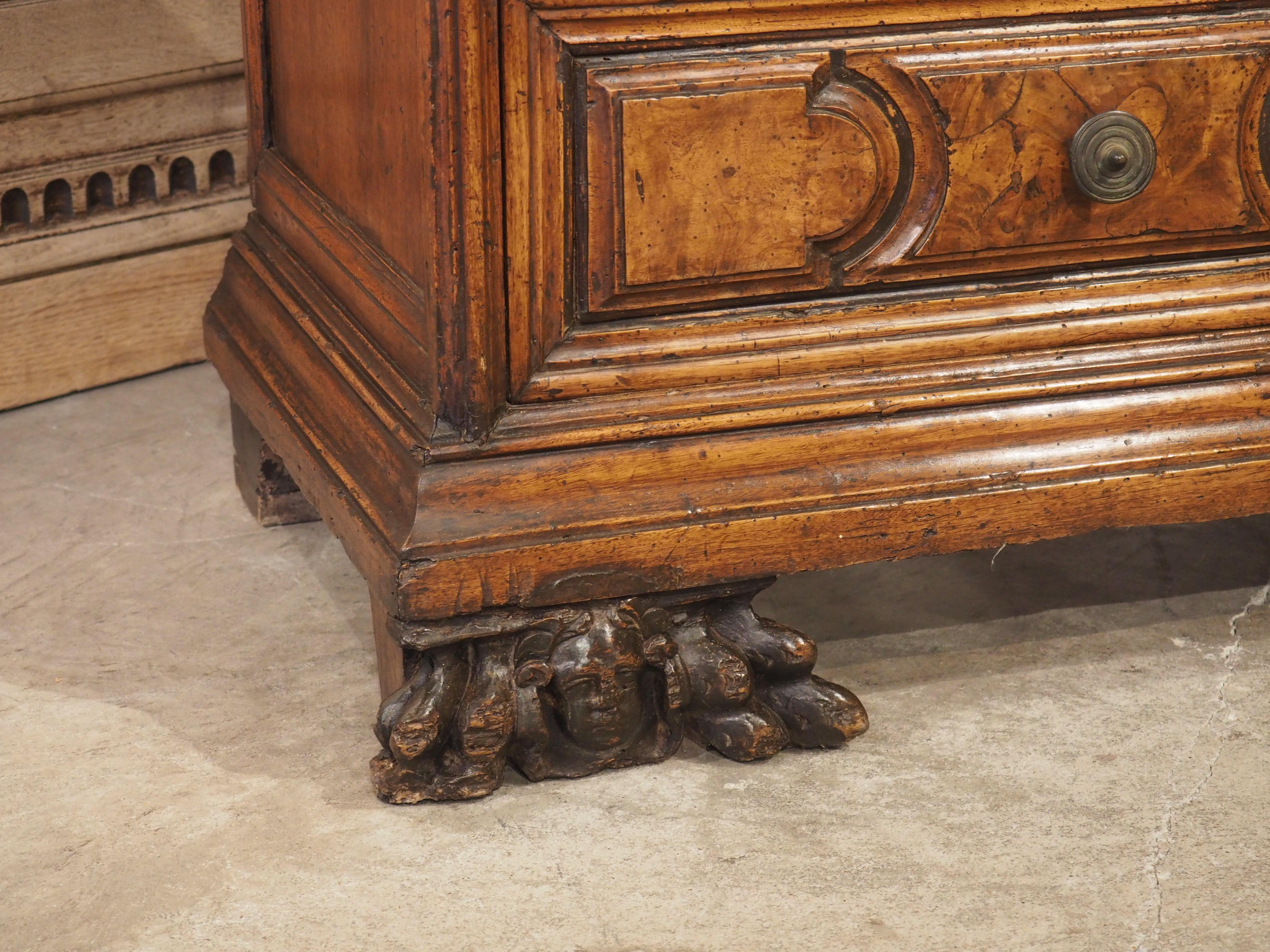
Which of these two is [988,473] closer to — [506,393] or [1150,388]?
[1150,388]

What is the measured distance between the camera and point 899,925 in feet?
4.06

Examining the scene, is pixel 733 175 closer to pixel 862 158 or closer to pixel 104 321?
pixel 862 158

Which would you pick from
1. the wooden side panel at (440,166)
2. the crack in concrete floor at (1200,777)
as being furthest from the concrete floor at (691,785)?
the wooden side panel at (440,166)

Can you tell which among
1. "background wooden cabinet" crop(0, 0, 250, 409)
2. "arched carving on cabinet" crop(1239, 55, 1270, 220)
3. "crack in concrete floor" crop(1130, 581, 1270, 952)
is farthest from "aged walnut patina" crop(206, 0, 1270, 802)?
"background wooden cabinet" crop(0, 0, 250, 409)

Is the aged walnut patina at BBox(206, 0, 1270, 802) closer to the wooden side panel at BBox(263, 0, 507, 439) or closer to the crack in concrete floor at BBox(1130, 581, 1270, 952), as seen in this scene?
the wooden side panel at BBox(263, 0, 507, 439)


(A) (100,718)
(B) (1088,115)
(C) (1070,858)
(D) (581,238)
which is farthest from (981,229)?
(A) (100,718)

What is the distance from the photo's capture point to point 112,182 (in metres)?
2.35

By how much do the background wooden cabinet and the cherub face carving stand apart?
4.13ft

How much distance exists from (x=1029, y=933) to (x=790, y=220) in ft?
2.00

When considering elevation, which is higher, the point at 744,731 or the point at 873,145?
the point at 873,145

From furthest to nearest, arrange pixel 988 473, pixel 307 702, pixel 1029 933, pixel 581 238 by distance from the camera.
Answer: pixel 307 702, pixel 988 473, pixel 581 238, pixel 1029 933

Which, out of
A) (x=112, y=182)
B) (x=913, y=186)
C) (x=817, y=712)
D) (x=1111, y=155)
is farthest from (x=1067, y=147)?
(x=112, y=182)

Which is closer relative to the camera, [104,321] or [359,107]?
[359,107]

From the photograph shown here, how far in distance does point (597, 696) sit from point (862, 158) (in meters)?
0.51
